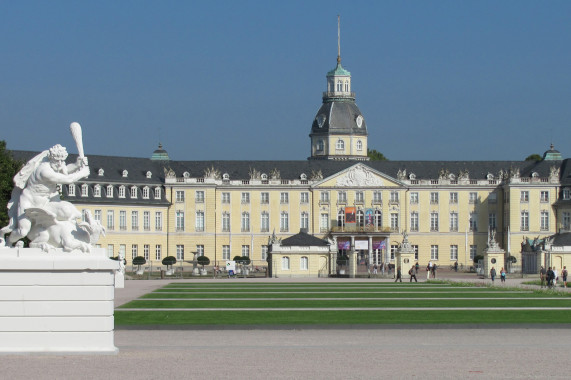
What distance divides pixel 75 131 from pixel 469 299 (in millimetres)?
27586

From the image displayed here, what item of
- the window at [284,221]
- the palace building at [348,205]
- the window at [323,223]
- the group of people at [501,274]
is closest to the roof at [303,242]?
the group of people at [501,274]

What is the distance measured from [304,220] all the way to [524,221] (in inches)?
865

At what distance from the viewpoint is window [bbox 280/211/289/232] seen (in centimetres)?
12612

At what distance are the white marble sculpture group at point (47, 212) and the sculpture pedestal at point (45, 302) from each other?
0.34 meters

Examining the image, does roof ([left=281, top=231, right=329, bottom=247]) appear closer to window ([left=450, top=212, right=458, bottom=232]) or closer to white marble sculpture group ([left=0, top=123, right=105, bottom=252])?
window ([left=450, top=212, right=458, bottom=232])

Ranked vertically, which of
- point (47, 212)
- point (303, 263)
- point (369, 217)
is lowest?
point (303, 263)

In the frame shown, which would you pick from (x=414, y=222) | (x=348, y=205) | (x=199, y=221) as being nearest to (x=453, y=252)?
(x=414, y=222)

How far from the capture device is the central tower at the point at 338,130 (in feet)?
452

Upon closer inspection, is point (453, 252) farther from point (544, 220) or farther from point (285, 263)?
point (285, 263)

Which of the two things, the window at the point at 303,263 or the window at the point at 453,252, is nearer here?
the window at the point at 303,263

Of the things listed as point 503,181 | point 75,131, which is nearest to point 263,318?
point 75,131

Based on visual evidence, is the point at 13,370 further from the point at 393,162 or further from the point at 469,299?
the point at 393,162

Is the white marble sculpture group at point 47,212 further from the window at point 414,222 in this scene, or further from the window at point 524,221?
the window at point 414,222

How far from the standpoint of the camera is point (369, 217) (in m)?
127
